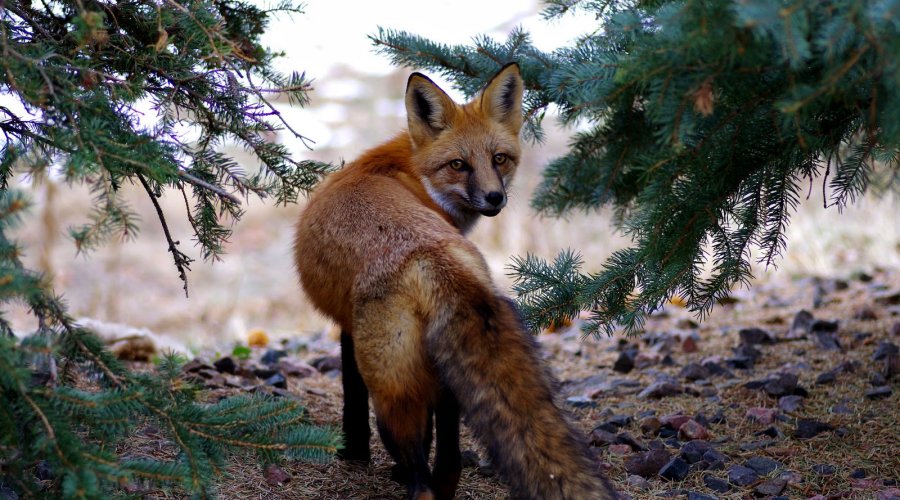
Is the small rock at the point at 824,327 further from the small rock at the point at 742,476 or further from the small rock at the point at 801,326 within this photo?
the small rock at the point at 742,476

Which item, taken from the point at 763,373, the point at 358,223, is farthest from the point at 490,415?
the point at 763,373

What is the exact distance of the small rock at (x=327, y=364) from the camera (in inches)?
213

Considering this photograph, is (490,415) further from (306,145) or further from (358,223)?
(306,145)

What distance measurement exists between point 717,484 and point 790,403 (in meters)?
1.04

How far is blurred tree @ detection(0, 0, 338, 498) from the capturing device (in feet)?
6.95

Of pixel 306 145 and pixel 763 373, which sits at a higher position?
pixel 306 145

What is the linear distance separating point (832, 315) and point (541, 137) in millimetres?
3137

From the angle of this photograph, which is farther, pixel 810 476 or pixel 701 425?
pixel 701 425

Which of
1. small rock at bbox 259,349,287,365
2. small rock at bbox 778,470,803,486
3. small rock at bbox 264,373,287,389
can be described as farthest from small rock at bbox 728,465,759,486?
small rock at bbox 259,349,287,365

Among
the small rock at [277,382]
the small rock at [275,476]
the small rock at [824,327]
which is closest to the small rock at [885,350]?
the small rock at [824,327]

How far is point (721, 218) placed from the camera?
3.14 metres

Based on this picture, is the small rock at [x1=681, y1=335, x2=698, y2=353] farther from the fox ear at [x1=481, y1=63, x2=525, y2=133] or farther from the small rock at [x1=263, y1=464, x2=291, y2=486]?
the small rock at [x1=263, y1=464, x2=291, y2=486]

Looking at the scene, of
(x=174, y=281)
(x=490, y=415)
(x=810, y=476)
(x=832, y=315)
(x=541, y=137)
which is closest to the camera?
(x=490, y=415)

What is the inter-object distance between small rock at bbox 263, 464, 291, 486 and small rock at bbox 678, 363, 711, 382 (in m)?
2.55
